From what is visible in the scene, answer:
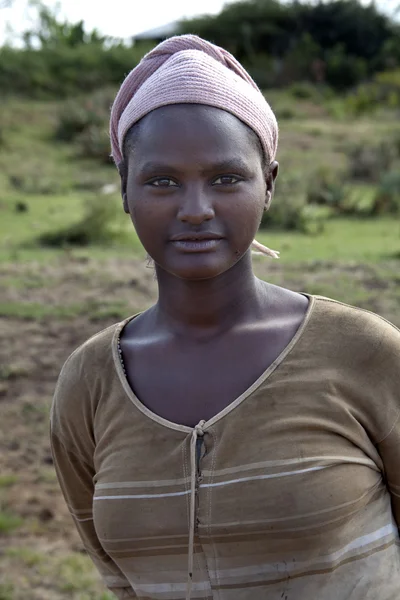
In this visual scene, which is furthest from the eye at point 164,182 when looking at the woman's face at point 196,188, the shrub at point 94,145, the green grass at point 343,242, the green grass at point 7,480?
the shrub at point 94,145

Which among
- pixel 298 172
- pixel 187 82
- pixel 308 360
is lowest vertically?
pixel 298 172

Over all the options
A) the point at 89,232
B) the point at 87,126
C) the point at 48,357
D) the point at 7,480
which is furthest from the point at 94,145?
the point at 7,480

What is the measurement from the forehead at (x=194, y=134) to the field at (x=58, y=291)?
2.33 m

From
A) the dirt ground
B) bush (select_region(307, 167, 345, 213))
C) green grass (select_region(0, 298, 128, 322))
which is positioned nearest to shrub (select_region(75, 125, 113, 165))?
bush (select_region(307, 167, 345, 213))

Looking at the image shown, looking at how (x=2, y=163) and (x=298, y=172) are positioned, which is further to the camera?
(x=2, y=163)

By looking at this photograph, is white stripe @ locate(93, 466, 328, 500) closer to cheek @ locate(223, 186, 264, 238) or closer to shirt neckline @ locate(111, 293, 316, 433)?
shirt neckline @ locate(111, 293, 316, 433)

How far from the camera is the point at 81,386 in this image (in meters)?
1.73

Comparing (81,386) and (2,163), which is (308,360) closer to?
(81,386)

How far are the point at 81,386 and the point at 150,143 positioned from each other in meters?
0.50

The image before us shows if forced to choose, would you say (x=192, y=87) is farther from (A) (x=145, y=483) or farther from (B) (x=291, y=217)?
(B) (x=291, y=217)

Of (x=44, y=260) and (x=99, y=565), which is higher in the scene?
(x=99, y=565)

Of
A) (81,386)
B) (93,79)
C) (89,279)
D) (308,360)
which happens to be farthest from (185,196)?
(93,79)

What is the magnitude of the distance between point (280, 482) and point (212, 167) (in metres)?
0.54

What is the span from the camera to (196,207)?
148 cm
